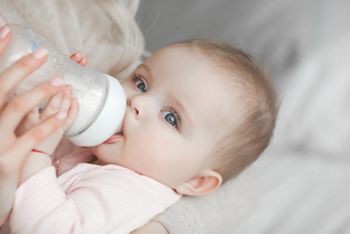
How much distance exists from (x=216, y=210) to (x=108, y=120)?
341mm

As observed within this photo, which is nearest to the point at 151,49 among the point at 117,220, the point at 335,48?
the point at 335,48

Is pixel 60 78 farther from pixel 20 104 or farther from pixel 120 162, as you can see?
pixel 120 162

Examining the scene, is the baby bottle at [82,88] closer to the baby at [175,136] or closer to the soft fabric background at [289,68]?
the baby at [175,136]

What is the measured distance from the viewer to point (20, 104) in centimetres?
82

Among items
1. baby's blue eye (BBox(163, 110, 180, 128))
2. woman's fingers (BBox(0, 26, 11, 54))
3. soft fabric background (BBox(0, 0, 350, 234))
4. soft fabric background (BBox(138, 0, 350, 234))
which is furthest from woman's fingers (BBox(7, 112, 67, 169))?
soft fabric background (BBox(138, 0, 350, 234))

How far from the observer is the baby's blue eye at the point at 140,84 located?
1.08 m

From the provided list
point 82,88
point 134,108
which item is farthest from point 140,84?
point 82,88

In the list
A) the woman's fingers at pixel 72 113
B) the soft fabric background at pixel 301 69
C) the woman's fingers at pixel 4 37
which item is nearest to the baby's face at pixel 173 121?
the woman's fingers at pixel 72 113

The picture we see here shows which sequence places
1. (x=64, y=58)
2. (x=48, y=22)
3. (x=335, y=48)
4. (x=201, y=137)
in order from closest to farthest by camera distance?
(x=64, y=58) < (x=201, y=137) < (x=48, y=22) < (x=335, y=48)

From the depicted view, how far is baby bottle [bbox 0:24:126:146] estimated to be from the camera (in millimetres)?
886

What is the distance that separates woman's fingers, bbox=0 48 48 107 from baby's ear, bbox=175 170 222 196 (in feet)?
1.26

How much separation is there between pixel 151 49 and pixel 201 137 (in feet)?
2.22

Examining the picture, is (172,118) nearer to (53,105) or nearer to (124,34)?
(53,105)

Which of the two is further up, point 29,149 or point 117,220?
point 29,149
